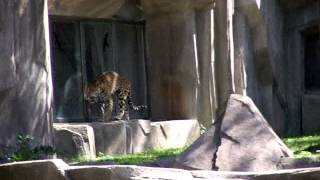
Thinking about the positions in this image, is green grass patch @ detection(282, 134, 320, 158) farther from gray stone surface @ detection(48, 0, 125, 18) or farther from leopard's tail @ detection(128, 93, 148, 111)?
gray stone surface @ detection(48, 0, 125, 18)

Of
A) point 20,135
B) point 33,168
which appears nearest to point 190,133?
point 20,135

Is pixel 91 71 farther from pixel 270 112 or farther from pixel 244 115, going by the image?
pixel 244 115

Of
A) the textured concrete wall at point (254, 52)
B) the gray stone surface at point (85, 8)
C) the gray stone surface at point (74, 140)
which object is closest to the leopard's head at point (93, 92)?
the gray stone surface at point (85, 8)

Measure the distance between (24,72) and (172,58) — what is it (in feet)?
15.7

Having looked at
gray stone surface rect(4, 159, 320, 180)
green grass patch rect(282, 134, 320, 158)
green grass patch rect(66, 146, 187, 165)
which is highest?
gray stone surface rect(4, 159, 320, 180)

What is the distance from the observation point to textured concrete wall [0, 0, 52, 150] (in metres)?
7.11

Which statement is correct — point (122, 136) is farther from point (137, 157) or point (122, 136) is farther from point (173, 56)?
point (173, 56)

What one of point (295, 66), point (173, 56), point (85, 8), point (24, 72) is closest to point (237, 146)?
point (24, 72)

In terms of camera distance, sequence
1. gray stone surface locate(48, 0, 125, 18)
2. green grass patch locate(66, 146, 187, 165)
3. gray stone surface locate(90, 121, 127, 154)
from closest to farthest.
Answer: green grass patch locate(66, 146, 187, 165) → gray stone surface locate(90, 121, 127, 154) → gray stone surface locate(48, 0, 125, 18)

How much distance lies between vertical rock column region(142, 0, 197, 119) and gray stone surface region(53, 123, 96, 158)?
10.6ft

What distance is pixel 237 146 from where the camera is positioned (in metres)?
4.93

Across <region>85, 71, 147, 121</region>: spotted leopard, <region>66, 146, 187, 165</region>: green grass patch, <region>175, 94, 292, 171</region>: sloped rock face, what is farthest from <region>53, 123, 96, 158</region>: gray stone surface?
<region>175, 94, 292, 171</region>: sloped rock face

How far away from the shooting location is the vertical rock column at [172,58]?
11.6 meters

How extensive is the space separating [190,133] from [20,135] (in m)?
4.11
